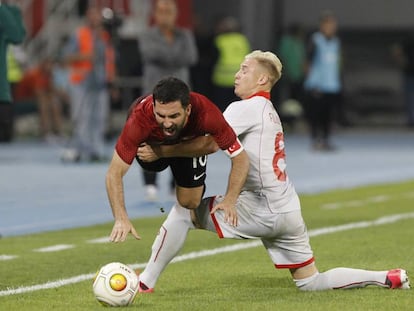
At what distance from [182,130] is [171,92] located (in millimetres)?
421

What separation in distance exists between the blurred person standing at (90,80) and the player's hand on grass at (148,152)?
13.7 m

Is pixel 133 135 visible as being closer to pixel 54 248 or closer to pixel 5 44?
pixel 54 248

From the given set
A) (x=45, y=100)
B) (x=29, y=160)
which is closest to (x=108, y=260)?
(x=29, y=160)

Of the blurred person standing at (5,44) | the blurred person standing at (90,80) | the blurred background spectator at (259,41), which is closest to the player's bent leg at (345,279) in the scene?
the blurred person standing at (5,44)

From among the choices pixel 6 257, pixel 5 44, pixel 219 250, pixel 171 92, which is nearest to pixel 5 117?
pixel 5 44

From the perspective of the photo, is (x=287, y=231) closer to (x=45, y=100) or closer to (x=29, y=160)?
(x=29, y=160)

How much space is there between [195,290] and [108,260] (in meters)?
2.06

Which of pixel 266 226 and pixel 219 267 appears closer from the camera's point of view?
pixel 266 226

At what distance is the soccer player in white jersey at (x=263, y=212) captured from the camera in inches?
371

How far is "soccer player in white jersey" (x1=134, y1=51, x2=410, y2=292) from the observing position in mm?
9422

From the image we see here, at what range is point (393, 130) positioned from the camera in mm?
35531

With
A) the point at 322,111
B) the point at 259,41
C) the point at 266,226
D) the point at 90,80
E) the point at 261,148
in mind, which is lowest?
the point at 259,41

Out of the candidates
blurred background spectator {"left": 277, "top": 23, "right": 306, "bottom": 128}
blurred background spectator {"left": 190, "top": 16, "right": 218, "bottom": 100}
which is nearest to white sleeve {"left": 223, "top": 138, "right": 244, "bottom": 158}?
blurred background spectator {"left": 190, "top": 16, "right": 218, "bottom": 100}

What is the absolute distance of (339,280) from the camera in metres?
9.59
